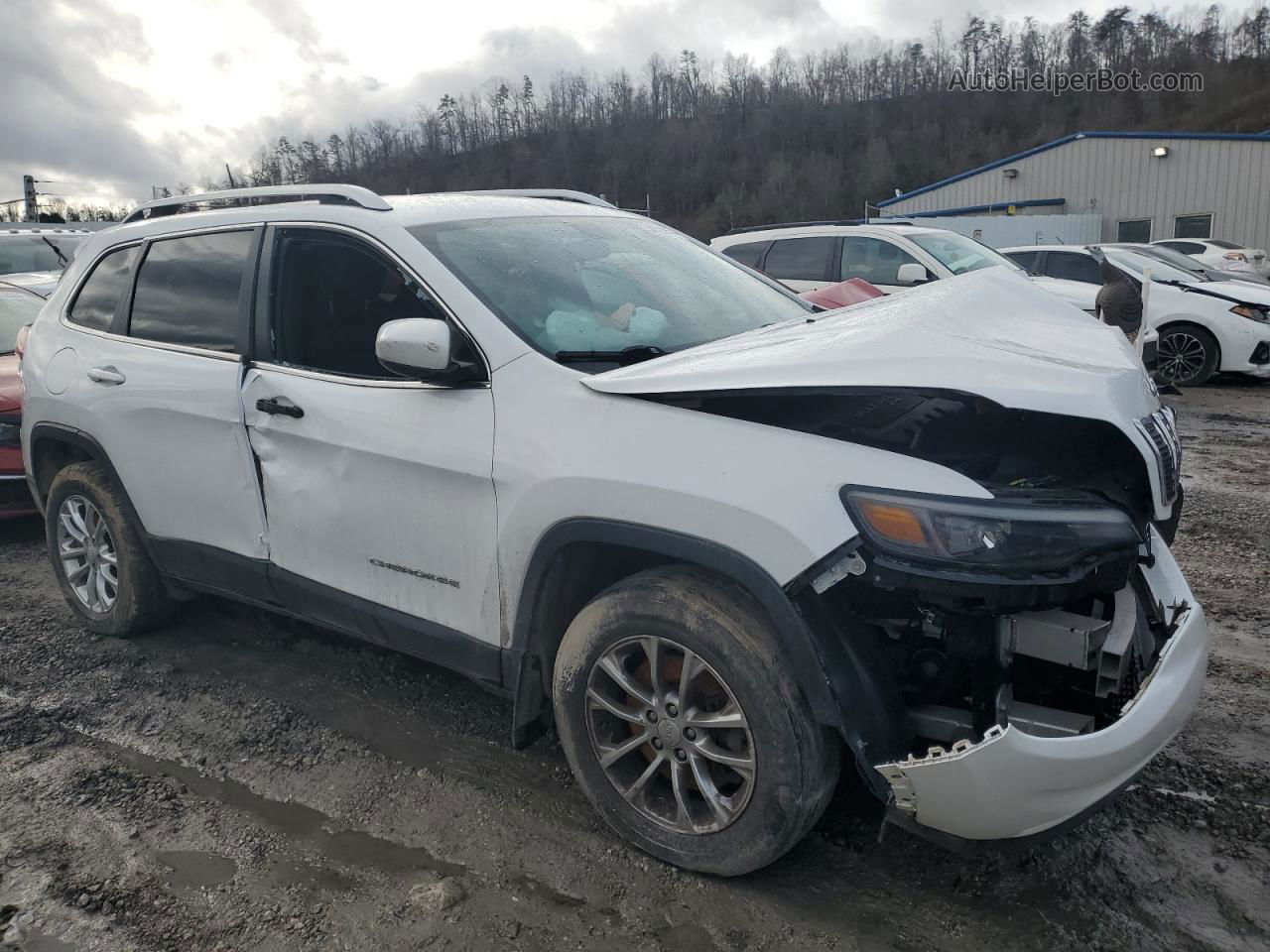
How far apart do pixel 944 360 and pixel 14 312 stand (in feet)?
24.3

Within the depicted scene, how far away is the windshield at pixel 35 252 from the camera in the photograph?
12180mm

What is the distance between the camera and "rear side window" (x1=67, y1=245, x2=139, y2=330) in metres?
4.20

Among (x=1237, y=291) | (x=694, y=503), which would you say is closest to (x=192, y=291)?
(x=694, y=503)

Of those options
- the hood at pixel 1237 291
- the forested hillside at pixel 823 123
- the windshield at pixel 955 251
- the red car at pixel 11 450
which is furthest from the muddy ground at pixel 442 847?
the forested hillside at pixel 823 123

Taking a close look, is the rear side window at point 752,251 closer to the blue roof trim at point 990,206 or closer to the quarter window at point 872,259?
the quarter window at point 872,259

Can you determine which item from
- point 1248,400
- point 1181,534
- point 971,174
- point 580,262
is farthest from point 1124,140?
point 580,262

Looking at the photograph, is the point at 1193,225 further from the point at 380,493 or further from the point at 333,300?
the point at 380,493

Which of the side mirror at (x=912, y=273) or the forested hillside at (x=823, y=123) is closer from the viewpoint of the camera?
the side mirror at (x=912, y=273)

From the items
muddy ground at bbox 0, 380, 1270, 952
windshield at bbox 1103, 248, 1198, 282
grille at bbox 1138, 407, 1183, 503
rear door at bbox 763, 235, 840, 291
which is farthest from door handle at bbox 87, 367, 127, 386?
windshield at bbox 1103, 248, 1198, 282

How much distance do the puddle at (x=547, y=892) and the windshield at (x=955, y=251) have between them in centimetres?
791

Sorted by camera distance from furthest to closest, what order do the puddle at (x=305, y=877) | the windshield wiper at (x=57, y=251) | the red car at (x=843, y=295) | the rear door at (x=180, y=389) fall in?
1. the windshield wiper at (x=57, y=251)
2. the red car at (x=843, y=295)
3. the rear door at (x=180, y=389)
4. the puddle at (x=305, y=877)

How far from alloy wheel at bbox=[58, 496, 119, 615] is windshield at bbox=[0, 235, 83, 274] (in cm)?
912

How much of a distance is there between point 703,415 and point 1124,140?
114 ft

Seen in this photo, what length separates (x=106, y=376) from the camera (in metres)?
4.06
